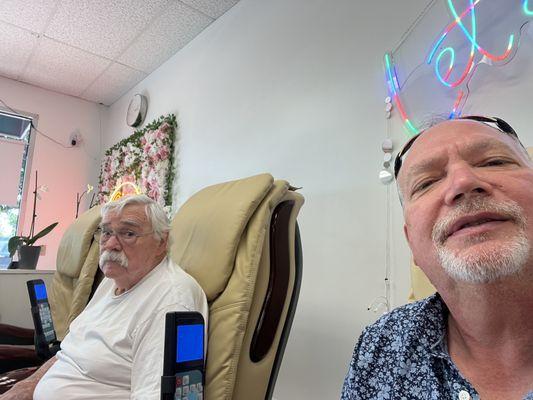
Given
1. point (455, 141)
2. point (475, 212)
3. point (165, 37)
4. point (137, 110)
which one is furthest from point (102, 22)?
point (475, 212)

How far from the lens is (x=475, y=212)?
0.54 m

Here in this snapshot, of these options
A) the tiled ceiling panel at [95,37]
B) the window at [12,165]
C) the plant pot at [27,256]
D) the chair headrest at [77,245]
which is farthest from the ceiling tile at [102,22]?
the plant pot at [27,256]

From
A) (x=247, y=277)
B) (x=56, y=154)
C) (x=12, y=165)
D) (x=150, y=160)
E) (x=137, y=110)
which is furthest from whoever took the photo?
(x=56, y=154)

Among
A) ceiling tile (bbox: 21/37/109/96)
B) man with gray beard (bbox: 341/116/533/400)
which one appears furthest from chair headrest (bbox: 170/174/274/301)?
Result: ceiling tile (bbox: 21/37/109/96)

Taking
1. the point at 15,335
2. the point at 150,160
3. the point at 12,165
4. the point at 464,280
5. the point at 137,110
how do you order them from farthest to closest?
the point at 12,165
the point at 137,110
the point at 150,160
the point at 15,335
the point at 464,280

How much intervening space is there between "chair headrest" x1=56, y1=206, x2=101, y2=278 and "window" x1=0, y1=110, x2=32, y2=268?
1785mm

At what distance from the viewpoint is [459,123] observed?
0.67 meters

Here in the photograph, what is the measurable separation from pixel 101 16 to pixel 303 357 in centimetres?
256

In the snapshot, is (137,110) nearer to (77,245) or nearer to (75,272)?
(77,245)

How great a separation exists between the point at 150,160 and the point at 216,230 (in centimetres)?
204

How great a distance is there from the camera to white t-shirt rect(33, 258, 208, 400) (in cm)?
89

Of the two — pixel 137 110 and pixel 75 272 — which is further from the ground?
pixel 137 110

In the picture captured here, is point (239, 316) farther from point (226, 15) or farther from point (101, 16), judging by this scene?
point (101, 16)

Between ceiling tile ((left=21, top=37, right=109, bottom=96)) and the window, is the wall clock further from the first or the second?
the window
